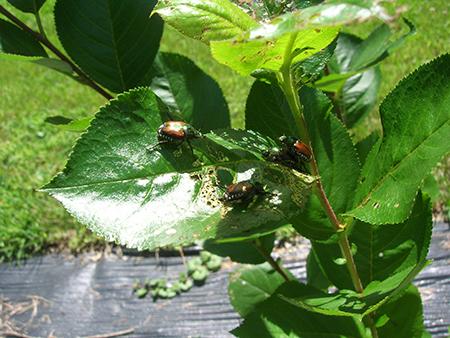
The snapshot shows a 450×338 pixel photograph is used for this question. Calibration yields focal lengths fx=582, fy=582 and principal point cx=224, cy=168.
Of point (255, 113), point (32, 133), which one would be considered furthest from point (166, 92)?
point (32, 133)

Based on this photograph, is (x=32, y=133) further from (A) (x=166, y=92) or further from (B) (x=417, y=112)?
(B) (x=417, y=112)

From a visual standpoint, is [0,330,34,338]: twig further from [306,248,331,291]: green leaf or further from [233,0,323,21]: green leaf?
[233,0,323,21]: green leaf

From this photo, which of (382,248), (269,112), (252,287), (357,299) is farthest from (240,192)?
(252,287)

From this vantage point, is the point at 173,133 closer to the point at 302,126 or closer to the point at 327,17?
the point at 302,126

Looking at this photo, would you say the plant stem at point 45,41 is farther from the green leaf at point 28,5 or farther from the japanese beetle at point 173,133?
the japanese beetle at point 173,133

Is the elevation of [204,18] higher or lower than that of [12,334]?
higher

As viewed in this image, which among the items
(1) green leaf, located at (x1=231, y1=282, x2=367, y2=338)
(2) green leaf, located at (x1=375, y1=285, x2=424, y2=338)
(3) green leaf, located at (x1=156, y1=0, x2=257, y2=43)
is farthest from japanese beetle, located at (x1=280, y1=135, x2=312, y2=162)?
(2) green leaf, located at (x1=375, y1=285, x2=424, y2=338)

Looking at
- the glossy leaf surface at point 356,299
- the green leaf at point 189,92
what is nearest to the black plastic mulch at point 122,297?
the glossy leaf surface at point 356,299
